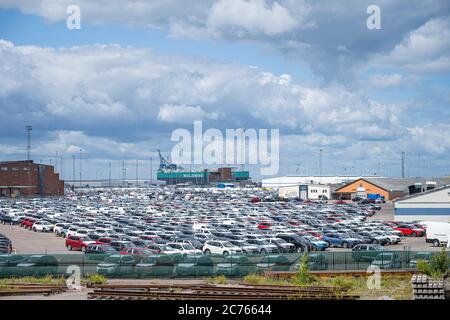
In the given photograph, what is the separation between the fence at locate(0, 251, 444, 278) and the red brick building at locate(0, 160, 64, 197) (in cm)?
6953

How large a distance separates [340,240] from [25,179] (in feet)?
221

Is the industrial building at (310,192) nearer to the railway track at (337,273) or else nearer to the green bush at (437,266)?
the railway track at (337,273)

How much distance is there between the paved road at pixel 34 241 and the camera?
2866 centimetres

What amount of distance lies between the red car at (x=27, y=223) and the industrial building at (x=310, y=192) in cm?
4664

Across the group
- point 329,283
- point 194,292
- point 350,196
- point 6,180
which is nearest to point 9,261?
point 194,292

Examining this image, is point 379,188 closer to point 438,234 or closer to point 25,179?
point 438,234

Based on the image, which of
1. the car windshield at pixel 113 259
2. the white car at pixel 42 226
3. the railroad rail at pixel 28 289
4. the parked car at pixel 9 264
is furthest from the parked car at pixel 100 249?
the white car at pixel 42 226

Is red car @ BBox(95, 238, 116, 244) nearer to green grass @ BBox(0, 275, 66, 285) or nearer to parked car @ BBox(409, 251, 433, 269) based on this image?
green grass @ BBox(0, 275, 66, 285)

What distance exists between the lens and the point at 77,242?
2894 centimetres

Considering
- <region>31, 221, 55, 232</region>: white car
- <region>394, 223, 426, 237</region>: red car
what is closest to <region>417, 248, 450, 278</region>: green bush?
<region>394, 223, 426, 237</region>: red car

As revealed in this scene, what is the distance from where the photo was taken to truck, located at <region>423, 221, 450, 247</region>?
30.4 metres

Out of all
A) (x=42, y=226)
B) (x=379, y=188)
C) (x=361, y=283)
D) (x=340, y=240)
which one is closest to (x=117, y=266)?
(x=361, y=283)
